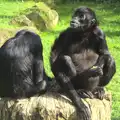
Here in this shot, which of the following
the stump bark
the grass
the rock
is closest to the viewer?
the stump bark

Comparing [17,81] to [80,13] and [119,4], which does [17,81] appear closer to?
[80,13]

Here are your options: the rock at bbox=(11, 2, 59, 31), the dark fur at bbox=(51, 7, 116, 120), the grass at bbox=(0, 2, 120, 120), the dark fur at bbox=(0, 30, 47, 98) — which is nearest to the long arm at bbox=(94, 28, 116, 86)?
the dark fur at bbox=(51, 7, 116, 120)

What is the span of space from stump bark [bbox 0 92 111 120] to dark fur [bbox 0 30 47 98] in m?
0.13

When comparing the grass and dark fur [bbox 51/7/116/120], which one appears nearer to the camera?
dark fur [bbox 51/7/116/120]

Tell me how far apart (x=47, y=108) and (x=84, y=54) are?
0.91 meters

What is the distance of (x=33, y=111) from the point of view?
17.1 ft

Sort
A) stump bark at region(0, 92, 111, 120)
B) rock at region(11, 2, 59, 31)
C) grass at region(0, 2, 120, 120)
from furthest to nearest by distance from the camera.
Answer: rock at region(11, 2, 59, 31), grass at region(0, 2, 120, 120), stump bark at region(0, 92, 111, 120)

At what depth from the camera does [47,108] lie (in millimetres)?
5125

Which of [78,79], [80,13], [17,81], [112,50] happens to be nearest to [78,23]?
[80,13]

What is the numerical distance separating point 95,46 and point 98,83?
0.48m

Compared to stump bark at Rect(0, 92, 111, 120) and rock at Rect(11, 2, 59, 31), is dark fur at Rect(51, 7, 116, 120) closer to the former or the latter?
stump bark at Rect(0, 92, 111, 120)

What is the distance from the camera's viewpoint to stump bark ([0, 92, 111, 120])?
5.16 meters

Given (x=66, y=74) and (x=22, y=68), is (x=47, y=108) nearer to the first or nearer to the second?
(x=66, y=74)

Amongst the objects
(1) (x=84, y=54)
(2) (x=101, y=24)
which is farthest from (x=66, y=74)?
(2) (x=101, y=24)
